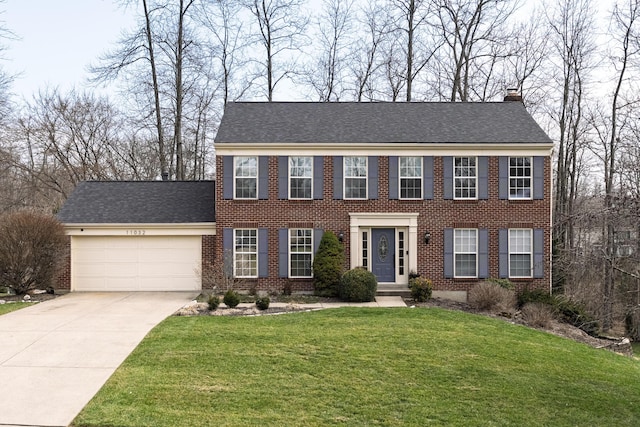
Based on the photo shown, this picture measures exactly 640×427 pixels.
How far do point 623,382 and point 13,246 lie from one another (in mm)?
16669

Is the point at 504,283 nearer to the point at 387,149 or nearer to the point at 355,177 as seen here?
the point at 387,149

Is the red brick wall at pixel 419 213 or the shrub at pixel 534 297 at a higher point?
the red brick wall at pixel 419 213

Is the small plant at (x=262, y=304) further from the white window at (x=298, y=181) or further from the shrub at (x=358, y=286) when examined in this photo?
the white window at (x=298, y=181)

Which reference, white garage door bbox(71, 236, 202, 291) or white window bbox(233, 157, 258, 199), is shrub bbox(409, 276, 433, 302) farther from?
white garage door bbox(71, 236, 202, 291)

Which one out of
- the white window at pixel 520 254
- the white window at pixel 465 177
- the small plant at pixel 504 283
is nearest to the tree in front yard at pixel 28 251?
the white window at pixel 465 177

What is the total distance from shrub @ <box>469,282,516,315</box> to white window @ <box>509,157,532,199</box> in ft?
12.2

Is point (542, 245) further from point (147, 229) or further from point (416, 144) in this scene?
point (147, 229)

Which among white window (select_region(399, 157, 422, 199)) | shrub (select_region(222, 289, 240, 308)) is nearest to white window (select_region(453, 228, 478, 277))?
white window (select_region(399, 157, 422, 199))

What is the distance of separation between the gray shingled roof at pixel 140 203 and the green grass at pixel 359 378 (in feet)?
22.1

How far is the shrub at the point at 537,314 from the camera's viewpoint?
48.4 ft

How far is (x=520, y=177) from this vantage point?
17.9 metres

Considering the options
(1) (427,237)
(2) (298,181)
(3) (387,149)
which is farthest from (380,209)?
(2) (298,181)

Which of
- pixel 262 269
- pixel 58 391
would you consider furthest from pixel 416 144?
pixel 58 391

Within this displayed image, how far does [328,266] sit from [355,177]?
10.7 feet
